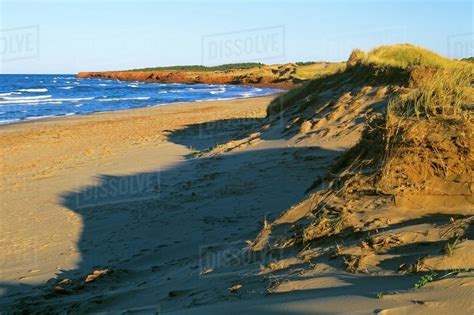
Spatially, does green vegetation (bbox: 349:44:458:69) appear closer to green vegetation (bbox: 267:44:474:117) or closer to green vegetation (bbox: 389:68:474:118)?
green vegetation (bbox: 267:44:474:117)

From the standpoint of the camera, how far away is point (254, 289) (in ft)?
13.6

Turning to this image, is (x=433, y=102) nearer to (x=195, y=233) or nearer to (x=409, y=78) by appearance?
(x=195, y=233)

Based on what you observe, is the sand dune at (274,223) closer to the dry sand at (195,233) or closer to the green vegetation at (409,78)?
the dry sand at (195,233)

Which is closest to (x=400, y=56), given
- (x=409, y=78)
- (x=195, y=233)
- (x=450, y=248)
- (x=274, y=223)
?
(x=409, y=78)

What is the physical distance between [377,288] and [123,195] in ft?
23.8

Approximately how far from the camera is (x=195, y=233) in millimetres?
7367

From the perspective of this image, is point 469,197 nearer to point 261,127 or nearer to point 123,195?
point 123,195

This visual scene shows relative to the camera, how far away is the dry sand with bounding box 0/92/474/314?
12.3ft

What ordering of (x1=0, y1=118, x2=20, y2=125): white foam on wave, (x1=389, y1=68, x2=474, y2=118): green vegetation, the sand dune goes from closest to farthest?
the sand dune → (x1=389, y1=68, x2=474, y2=118): green vegetation → (x1=0, y1=118, x2=20, y2=125): white foam on wave

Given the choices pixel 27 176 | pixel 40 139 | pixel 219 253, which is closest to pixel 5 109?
pixel 40 139

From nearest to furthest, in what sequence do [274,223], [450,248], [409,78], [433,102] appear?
[450,248] → [274,223] → [433,102] → [409,78]

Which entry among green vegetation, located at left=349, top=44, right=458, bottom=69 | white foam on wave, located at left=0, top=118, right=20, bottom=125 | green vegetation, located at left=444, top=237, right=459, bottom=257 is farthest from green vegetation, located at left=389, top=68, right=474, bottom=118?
white foam on wave, located at left=0, top=118, right=20, bottom=125

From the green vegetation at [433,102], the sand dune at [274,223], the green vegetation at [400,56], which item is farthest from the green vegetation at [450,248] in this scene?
the green vegetation at [400,56]

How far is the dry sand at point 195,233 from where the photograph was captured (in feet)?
12.3
